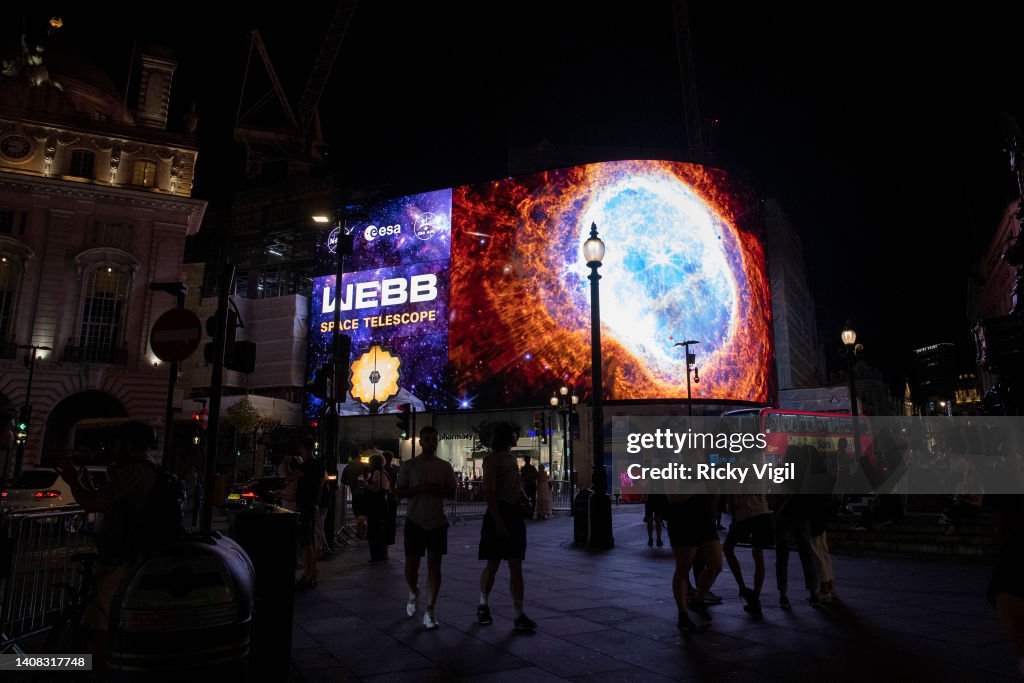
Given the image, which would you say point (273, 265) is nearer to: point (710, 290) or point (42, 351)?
point (42, 351)

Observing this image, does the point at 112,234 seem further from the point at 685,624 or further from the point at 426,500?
the point at 685,624

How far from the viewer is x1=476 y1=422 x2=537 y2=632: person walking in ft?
21.3

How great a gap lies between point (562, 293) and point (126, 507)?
3999 cm

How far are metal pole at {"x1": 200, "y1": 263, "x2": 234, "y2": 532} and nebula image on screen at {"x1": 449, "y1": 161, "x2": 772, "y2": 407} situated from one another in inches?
1401

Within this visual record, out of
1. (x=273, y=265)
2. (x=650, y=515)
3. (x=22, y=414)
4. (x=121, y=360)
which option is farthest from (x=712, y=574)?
(x=273, y=265)

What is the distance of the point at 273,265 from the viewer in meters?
64.1

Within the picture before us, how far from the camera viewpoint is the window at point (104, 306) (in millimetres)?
34906

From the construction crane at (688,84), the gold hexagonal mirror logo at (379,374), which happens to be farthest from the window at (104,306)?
the construction crane at (688,84)

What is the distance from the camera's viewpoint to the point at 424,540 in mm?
6883

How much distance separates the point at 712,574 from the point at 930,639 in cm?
197

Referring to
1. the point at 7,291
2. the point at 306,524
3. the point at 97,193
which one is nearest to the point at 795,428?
the point at 306,524

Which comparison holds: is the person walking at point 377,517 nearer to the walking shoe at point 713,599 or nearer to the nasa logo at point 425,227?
the walking shoe at point 713,599

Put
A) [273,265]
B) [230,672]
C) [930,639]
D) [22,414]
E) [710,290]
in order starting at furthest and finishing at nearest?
1. [273,265]
2. [710,290]
3. [22,414]
4. [930,639]
5. [230,672]

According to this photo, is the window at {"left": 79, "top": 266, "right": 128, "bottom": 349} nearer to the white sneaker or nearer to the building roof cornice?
the building roof cornice
